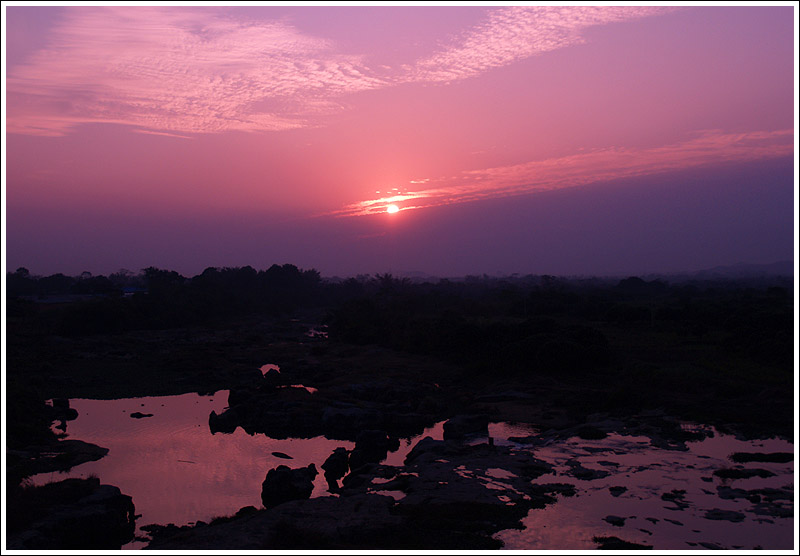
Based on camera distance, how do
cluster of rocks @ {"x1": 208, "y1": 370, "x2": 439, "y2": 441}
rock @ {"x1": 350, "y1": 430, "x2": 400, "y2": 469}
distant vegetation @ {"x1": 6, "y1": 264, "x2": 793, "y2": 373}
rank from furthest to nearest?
1. distant vegetation @ {"x1": 6, "y1": 264, "x2": 793, "y2": 373}
2. cluster of rocks @ {"x1": 208, "y1": 370, "x2": 439, "y2": 441}
3. rock @ {"x1": 350, "y1": 430, "x2": 400, "y2": 469}

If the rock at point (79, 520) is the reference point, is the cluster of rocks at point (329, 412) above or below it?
below

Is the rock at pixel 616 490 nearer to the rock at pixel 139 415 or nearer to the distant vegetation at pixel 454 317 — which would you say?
the distant vegetation at pixel 454 317

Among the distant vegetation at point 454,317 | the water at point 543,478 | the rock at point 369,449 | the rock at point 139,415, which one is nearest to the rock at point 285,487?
the water at point 543,478

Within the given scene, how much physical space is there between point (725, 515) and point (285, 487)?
29.1 ft

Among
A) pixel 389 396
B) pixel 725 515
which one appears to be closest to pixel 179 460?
pixel 389 396

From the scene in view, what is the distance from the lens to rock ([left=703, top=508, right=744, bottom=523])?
10867mm

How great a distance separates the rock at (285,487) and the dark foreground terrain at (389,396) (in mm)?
33

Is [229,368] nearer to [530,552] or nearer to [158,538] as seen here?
[158,538]

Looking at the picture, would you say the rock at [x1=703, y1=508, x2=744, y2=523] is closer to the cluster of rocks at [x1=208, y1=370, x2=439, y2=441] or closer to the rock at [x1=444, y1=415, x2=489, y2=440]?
the rock at [x1=444, y1=415, x2=489, y2=440]

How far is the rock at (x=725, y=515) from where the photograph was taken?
428 inches

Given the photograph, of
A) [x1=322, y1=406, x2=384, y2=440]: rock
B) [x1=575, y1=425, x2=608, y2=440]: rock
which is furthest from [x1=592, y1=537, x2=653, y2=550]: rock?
[x1=322, y1=406, x2=384, y2=440]: rock

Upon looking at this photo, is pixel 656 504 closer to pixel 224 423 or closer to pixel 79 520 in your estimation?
pixel 79 520

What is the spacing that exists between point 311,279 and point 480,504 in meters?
93.5

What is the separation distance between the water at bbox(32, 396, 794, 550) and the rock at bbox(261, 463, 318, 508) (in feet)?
2.27
